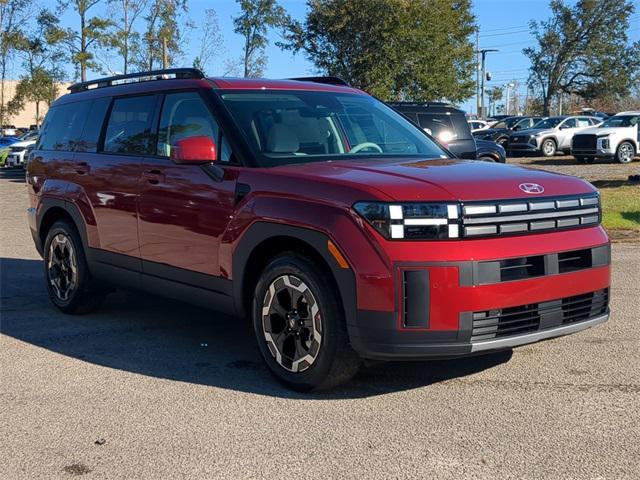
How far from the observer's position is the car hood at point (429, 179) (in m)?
4.25

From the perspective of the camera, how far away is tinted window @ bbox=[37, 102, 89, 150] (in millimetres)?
7050

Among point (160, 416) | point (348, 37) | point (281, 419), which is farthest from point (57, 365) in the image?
point (348, 37)

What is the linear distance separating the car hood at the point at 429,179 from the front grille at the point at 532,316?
0.63m

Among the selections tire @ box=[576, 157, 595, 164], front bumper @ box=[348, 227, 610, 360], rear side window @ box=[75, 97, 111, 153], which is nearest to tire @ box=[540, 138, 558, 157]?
tire @ box=[576, 157, 595, 164]

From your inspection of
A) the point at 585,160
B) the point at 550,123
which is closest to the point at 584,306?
the point at 585,160

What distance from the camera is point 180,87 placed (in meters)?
5.80

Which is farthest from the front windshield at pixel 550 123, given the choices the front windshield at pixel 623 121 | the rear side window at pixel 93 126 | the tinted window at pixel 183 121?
the tinted window at pixel 183 121

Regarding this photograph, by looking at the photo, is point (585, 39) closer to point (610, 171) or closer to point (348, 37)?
point (348, 37)

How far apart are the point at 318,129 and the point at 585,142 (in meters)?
23.1

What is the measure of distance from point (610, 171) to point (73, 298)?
1932 cm

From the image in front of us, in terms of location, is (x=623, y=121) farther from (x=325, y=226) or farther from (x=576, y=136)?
(x=325, y=226)

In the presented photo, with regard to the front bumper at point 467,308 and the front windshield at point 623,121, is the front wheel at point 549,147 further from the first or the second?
the front bumper at point 467,308

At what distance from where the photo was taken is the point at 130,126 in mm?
6285

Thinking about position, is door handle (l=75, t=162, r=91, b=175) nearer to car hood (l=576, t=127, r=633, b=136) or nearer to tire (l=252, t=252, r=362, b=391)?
tire (l=252, t=252, r=362, b=391)
